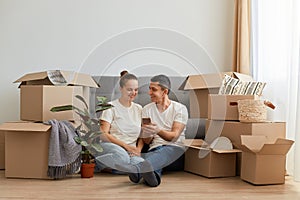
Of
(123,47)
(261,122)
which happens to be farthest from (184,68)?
(261,122)

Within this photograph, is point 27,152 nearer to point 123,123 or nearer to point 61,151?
point 61,151

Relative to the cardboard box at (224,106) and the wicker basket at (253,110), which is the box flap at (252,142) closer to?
the wicker basket at (253,110)

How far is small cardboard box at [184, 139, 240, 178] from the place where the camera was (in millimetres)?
2617

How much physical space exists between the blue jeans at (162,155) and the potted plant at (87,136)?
319 millimetres

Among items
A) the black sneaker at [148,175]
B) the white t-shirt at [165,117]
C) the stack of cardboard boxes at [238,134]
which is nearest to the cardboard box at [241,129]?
the stack of cardboard boxes at [238,134]

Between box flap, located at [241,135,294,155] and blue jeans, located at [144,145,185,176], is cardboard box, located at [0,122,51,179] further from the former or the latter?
box flap, located at [241,135,294,155]

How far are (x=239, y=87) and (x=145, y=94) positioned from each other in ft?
2.12

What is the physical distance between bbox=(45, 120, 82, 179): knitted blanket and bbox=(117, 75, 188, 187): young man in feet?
1.49

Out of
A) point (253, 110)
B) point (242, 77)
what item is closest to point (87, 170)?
point (253, 110)

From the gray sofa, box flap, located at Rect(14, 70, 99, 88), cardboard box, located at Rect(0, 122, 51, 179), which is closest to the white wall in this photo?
the gray sofa

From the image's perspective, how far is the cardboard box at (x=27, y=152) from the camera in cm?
251

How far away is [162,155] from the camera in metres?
2.64

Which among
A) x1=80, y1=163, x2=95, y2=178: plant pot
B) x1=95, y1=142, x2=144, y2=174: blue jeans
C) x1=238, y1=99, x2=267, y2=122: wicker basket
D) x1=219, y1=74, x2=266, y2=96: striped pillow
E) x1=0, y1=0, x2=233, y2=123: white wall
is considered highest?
x1=0, y1=0, x2=233, y2=123: white wall

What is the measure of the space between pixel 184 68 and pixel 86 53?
0.79 meters
